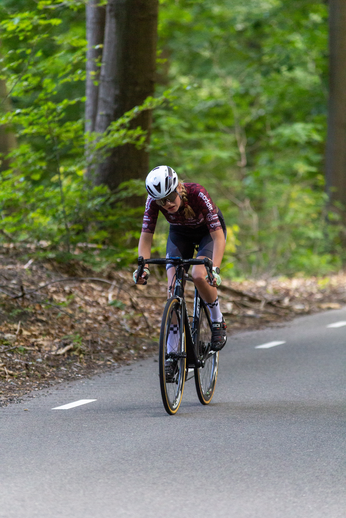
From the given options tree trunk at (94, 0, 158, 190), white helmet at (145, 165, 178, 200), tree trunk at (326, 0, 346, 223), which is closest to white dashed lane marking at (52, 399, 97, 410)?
white helmet at (145, 165, 178, 200)

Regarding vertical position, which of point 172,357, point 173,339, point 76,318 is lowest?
point 76,318

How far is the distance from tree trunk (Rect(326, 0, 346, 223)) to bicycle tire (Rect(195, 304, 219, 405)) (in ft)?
56.0

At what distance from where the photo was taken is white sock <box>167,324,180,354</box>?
20.4 feet

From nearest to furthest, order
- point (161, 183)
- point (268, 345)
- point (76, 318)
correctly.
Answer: point (161, 183) < point (76, 318) < point (268, 345)

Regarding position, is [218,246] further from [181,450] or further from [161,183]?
[181,450]

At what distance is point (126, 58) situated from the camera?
1194 centimetres

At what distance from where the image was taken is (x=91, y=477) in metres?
4.57

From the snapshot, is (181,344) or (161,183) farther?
(181,344)

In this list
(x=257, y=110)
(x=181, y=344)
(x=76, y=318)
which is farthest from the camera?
(x=257, y=110)

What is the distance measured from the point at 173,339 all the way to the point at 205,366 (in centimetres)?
77

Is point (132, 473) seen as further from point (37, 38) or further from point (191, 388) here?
point (37, 38)

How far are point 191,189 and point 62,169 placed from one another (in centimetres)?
454

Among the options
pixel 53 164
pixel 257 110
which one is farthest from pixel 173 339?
pixel 257 110

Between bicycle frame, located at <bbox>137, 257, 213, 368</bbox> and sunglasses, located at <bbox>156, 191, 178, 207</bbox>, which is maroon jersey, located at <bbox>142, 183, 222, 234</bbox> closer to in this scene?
sunglasses, located at <bbox>156, 191, 178, 207</bbox>
